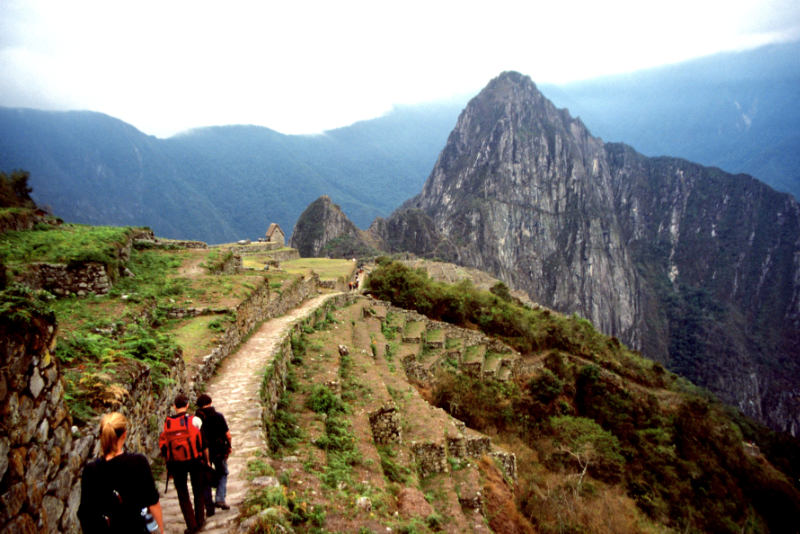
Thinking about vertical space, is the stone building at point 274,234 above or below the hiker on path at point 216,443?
below

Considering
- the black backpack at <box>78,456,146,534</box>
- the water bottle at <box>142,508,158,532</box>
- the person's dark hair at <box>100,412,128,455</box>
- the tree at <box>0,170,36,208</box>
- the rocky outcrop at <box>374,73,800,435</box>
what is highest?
the tree at <box>0,170,36,208</box>

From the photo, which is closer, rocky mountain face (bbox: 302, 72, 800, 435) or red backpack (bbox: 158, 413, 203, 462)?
red backpack (bbox: 158, 413, 203, 462)

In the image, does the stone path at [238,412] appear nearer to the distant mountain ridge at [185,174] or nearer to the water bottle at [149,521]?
the water bottle at [149,521]

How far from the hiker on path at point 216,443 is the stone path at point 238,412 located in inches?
9.4

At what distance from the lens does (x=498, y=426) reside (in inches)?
703

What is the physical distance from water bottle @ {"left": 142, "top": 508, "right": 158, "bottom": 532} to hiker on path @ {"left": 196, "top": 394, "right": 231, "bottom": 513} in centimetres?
127

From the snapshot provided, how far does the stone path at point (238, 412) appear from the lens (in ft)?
14.7

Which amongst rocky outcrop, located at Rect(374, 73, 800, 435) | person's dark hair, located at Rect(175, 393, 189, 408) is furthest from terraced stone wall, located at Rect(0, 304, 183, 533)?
rocky outcrop, located at Rect(374, 73, 800, 435)

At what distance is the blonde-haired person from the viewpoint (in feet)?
9.65

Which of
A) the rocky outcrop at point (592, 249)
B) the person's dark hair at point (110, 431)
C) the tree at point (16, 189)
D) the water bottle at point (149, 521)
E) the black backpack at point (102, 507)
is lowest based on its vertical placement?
the rocky outcrop at point (592, 249)

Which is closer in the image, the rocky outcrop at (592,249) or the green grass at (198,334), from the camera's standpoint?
the green grass at (198,334)

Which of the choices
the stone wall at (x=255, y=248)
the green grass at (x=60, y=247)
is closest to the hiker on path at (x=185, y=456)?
the green grass at (x=60, y=247)

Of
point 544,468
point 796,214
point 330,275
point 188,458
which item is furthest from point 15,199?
point 796,214

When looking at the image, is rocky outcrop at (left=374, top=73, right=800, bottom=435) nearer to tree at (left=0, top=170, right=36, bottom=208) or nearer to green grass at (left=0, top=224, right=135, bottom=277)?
tree at (left=0, top=170, right=36, bottom=208)
